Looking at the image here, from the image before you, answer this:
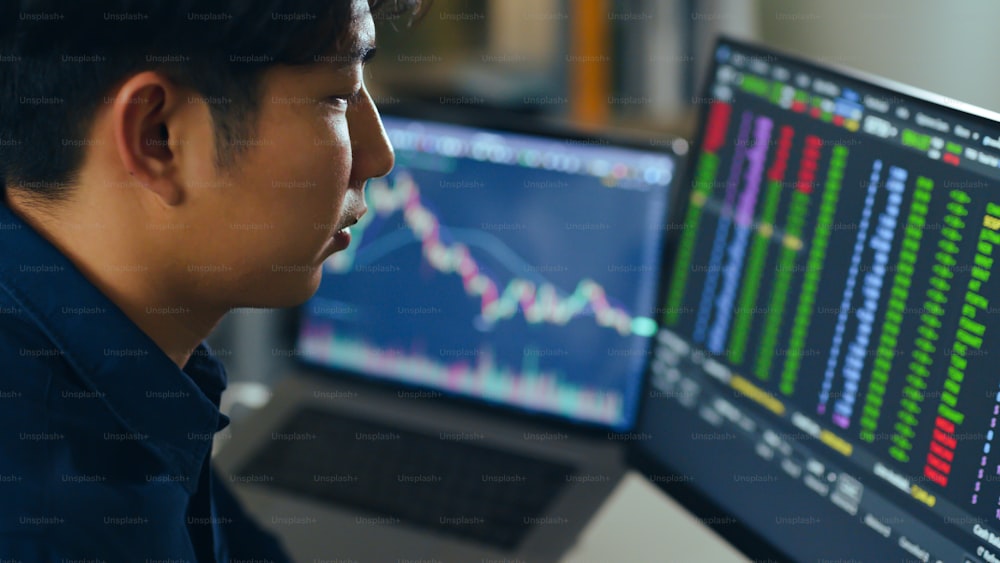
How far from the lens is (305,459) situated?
Result: 3.86 feet

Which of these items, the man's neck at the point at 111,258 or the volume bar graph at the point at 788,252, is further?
the volume bar graph at the point at 788,252

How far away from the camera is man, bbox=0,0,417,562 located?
2.23 feet

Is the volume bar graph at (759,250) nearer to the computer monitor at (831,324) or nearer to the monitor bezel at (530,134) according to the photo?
the computer monitor at (831,324)

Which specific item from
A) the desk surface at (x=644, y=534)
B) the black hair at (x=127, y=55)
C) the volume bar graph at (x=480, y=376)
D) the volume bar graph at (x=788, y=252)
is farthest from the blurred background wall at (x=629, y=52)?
the black hair at (x=127, y=55)

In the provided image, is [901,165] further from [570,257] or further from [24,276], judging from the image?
[24,276]

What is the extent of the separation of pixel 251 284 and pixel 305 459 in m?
0.44

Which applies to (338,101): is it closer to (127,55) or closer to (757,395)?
(127,55)

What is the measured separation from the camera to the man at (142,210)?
2.23 feet

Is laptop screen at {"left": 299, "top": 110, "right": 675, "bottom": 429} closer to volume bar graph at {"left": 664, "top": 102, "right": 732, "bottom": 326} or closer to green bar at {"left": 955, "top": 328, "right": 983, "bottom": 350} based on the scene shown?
volume bar graph at {"left": 664, "top": 102, "right": 732, "bottom": 326}

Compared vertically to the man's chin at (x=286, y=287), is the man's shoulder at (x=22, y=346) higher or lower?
lower

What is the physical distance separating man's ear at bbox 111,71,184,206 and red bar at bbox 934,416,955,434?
540 millimetres

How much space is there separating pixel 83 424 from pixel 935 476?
57 centimetres

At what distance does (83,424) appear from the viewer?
0.70 metres

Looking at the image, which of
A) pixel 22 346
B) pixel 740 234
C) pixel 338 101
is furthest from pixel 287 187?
pixel 740 234
